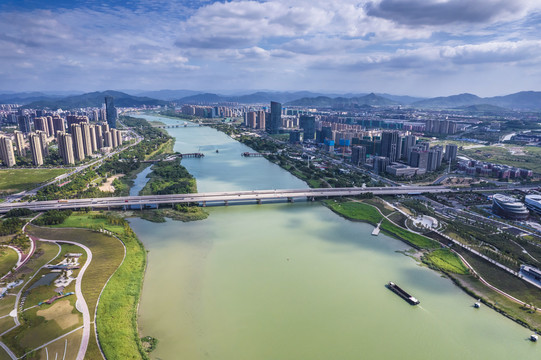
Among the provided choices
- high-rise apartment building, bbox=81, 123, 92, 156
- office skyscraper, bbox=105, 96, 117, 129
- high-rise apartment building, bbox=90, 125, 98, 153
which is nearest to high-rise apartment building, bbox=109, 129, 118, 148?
high-rise apartment building, bbox=90, 125, 98, 153

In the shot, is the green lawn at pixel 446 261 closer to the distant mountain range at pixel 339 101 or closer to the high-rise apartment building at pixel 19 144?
the high-rise apartment building at pixel 19 144

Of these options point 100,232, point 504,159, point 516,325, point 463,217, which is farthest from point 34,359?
point 504,159

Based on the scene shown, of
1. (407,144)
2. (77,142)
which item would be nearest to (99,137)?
(77,142)

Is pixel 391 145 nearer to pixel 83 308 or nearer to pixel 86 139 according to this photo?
pixel 83 308

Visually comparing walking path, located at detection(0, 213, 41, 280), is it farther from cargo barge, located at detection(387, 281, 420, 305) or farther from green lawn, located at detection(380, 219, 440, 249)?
green lawn, located at detection(380, 219, 440, 249)

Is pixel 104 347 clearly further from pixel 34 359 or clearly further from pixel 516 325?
pixel 516 325

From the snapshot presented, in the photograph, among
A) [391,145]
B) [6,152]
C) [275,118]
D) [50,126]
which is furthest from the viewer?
[275,118]
